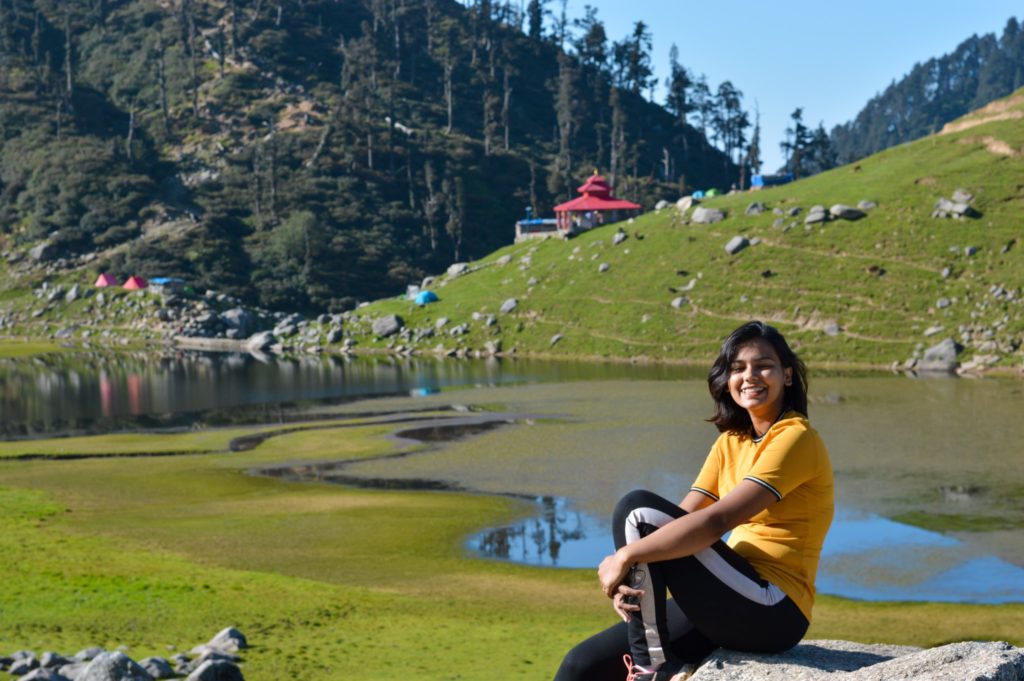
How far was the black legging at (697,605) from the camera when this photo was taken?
882cm

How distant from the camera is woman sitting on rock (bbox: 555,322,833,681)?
882cm

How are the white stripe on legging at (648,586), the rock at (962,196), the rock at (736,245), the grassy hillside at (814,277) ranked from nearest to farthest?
the white stripe on legging at (648,586) < the grassy hillside at (814,277) < the rock at (962,196) < the rock at (736,245)

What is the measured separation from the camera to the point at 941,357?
87.2 metres

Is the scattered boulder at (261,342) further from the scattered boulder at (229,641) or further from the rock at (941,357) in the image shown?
the scattered boulder at (229,641)

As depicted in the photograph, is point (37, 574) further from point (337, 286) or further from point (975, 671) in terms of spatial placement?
point (337, 286)

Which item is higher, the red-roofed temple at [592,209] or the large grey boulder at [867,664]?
the red-roofed temple at [592,209]

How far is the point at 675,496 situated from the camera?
125 feet

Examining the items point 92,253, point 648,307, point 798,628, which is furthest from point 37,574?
point 92,253

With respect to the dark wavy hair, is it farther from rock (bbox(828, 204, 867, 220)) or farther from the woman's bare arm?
rock (bbox(828, 204, 867, 220))

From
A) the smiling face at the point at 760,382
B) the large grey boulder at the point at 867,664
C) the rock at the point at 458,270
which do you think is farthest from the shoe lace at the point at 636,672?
the rock at the point at 458,270

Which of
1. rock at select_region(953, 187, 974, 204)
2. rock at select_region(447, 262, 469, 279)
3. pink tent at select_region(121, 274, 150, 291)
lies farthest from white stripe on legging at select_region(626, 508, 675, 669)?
pink tent at select_region(121, 274, 150, 291)

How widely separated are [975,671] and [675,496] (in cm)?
3083

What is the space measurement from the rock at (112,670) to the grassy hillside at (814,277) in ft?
259

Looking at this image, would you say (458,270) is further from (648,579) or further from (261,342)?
(648,579)
